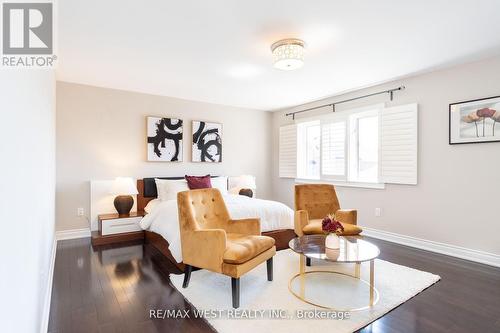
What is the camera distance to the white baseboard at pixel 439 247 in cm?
319

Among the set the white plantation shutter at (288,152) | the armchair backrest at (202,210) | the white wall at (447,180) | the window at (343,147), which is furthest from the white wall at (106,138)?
the white wall at (447,180)

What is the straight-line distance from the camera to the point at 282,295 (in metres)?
2.36

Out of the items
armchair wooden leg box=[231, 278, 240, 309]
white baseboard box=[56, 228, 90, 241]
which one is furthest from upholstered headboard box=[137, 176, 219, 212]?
armchair wooden leg box=[231, 278, 240, 309]

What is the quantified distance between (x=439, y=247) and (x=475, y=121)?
5.61ft

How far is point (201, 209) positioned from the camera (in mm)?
2830

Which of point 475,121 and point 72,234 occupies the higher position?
point 475,121

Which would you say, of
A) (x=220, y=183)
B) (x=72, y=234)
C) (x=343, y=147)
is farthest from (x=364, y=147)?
(x=72, y=234)

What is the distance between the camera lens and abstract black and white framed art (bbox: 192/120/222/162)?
17.4 feet

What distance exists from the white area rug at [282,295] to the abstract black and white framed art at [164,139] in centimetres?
266

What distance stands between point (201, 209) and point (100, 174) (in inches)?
100

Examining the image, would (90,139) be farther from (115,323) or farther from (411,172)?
(411,172)

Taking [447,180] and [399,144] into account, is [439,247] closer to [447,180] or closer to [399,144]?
[447,180]

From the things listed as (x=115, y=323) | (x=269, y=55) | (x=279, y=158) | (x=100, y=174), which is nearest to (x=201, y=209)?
(x=115, y=323)

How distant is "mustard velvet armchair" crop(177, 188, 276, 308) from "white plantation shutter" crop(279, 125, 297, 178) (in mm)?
3204
